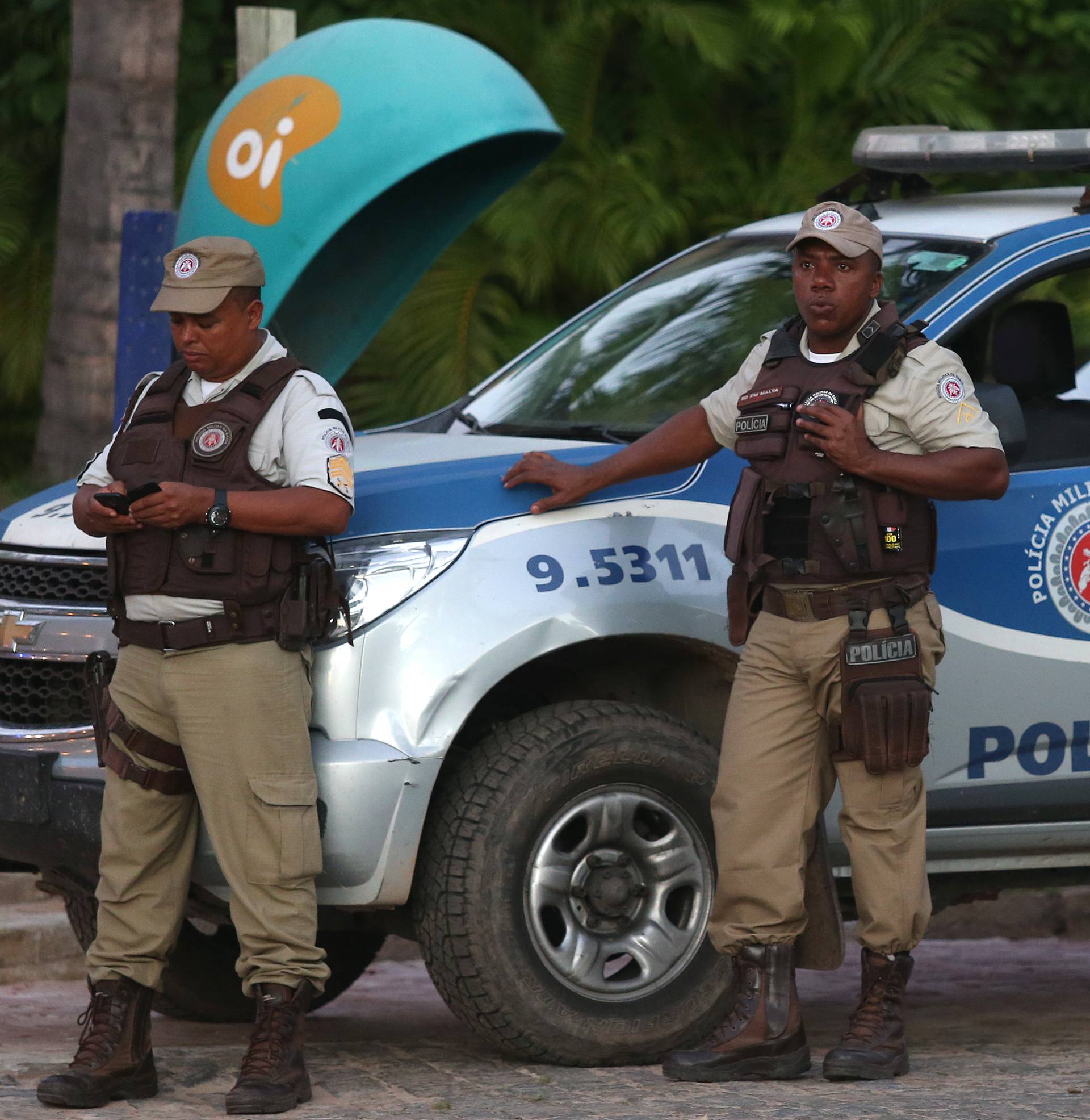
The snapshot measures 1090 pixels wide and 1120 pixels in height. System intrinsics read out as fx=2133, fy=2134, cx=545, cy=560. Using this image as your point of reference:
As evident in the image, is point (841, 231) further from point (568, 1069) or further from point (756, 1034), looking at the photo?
point (568, 1069)

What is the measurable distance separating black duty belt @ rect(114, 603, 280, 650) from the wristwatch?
7.2 inches

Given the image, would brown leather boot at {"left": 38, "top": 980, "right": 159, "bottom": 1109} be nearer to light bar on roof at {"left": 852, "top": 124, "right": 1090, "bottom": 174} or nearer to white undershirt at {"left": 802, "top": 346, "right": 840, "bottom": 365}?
white undershirt at {"left": 802, "top": 346, "right": 840, "bottom": 365}

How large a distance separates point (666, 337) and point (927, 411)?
1201 millimetres

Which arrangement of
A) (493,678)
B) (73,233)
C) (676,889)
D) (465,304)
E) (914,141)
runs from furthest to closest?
(465,304)
(73,233)
(914,141)
(676,889)
(493,678)

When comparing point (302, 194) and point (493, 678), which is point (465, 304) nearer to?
point (302, 194)

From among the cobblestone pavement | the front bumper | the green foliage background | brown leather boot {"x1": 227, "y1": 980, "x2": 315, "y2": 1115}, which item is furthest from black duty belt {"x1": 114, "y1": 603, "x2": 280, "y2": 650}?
the green foliage background

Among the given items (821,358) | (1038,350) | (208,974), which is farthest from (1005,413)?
(208,974)

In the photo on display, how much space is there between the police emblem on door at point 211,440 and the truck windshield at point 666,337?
43.8 inches

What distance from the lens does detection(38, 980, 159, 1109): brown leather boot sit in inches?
176

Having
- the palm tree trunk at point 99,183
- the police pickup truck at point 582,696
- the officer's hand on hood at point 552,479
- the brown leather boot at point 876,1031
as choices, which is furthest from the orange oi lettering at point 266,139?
the brown leather boot at point 876,1031

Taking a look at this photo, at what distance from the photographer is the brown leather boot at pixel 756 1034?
4.66m

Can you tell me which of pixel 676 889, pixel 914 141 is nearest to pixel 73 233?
pixel 914 141

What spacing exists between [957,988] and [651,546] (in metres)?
2.37

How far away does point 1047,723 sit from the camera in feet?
16.5
